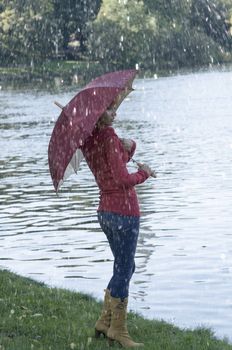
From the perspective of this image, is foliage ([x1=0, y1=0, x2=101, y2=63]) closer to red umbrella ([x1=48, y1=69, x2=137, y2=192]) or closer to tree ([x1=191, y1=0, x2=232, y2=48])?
tree ([x1=191, y1=0, x2=232, y2=48])

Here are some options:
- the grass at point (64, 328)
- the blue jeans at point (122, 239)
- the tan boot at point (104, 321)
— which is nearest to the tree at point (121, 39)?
the grass at point (64, 328)

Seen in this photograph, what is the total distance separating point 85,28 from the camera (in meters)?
116

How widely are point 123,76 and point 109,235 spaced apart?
1475mm

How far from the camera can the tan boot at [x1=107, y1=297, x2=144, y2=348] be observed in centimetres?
831

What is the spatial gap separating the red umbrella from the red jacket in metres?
0.18

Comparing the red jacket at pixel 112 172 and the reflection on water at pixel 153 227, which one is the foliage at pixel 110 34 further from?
the red jacket at pixel 112 172

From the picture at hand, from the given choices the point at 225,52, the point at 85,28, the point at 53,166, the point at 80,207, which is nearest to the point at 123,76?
the point at 53,166

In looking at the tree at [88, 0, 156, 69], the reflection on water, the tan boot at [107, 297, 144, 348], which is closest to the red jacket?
the tan boot at [107, 297, 144, 348]

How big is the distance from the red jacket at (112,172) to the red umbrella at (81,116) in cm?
18

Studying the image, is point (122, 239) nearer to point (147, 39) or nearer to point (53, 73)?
point (53, 73)

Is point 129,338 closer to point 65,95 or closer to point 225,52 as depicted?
point 65,95

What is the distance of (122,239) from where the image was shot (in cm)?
806

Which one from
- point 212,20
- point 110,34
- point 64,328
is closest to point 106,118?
point 64,328

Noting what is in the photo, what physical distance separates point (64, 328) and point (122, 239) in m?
1.41
